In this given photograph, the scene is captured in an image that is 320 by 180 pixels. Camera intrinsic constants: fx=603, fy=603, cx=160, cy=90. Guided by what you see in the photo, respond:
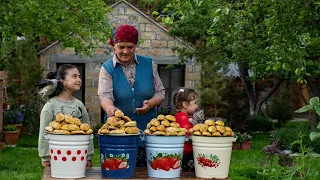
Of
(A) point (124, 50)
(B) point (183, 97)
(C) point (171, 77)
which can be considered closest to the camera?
(A) point (124, 50)

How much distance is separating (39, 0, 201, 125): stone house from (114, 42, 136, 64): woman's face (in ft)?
32.6

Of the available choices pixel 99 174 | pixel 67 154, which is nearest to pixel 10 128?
pixel 99 174

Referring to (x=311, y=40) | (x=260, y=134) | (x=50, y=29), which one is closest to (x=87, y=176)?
(x=311, y=40)

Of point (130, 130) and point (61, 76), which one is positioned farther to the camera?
point (61, 76)

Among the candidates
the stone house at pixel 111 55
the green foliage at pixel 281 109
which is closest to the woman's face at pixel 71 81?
the stone house at pixel 111 55

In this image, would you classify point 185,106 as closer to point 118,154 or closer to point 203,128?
point 203,128

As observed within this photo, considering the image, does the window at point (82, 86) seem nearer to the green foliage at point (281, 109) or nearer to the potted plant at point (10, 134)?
the potted plant at point (10, 134)

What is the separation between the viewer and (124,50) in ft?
13.6

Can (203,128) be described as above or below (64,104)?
below

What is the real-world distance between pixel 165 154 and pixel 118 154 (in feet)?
0.97

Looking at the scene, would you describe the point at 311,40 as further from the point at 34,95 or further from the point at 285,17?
the point at 34,95

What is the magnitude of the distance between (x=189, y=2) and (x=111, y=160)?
6.36 ft

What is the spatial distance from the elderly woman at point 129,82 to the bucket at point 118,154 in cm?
48

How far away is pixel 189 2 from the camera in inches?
201
